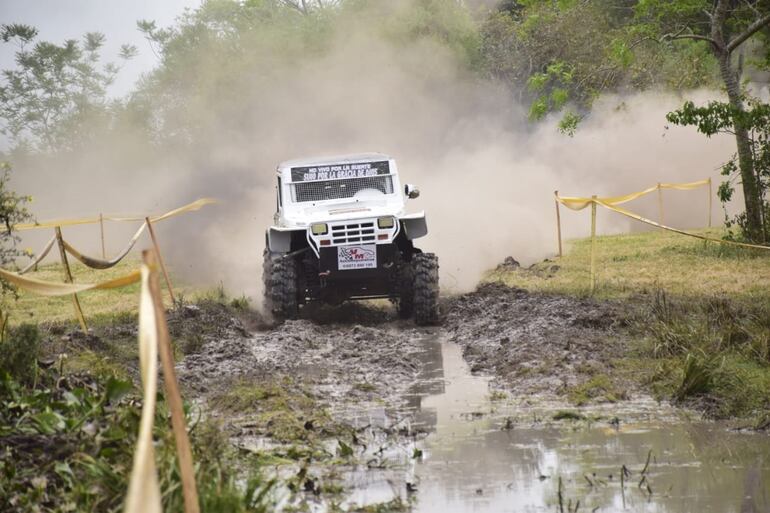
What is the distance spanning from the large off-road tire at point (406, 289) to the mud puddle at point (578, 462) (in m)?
6.07

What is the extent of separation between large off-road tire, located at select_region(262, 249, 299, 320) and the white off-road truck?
1 centimetres

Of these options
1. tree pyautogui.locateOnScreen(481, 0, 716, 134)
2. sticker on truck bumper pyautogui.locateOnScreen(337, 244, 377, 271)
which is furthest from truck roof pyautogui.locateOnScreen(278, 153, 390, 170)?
tree pyautogui.locateOnScreen(481, 0, 716, 134)

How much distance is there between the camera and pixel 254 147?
115 feet

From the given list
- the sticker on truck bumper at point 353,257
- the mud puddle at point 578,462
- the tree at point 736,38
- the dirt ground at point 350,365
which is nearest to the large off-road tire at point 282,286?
the dirt ground at point 350,365

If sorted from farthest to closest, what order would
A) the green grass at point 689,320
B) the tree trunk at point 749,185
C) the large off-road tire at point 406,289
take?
the tree trunk at point 749,185 < the large off-road tire at point 406,289 < the green grass at point 689,320

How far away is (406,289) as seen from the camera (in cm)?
1563

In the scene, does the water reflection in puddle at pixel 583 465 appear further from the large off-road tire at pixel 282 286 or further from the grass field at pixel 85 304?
the grass field at pixel 85 304

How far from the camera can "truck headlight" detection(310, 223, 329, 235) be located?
15141 mm

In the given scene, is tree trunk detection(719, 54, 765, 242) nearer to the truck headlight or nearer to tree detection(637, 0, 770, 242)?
tree detection(637, 0, 770, 242)

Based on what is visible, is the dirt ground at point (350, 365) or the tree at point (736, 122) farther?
the tree at point (736, 122)

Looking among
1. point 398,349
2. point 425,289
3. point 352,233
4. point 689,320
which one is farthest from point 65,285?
point 425,289

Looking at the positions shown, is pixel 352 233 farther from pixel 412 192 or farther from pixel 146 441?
pixel 146 441

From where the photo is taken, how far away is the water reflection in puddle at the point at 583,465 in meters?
6.31

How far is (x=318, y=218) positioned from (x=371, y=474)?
8881mm
